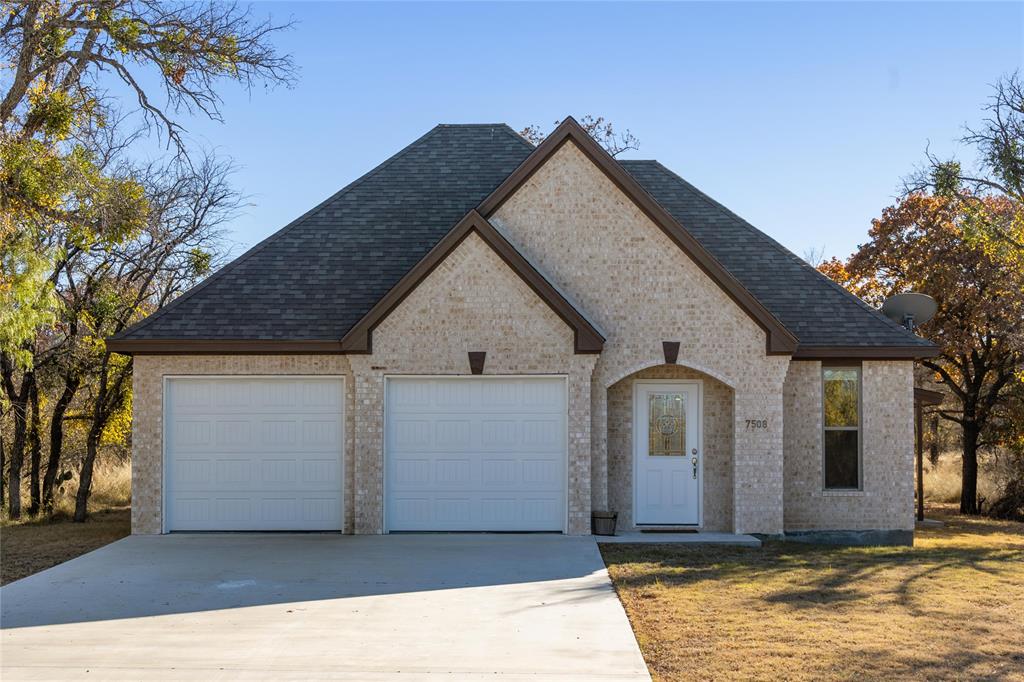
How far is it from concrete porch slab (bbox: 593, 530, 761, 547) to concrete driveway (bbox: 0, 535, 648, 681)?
649 millimetres

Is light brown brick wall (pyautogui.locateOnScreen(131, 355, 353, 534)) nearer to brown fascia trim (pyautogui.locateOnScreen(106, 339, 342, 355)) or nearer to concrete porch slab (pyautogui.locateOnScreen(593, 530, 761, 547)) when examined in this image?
brown fascia trim (pyautogui.locateOnScreen(106, 339, 342, 355))

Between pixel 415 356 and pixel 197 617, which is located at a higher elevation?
pixel 415 356

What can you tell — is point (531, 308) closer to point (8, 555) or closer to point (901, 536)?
point (901, 536)

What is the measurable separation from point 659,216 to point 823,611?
6.86 metres

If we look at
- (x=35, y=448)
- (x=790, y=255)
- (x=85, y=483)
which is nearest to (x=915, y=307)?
(x=790, y=255)

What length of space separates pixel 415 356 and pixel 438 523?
2599 millimetres

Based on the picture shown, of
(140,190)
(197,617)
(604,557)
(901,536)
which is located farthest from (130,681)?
(901,536)

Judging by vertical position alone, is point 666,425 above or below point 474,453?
above

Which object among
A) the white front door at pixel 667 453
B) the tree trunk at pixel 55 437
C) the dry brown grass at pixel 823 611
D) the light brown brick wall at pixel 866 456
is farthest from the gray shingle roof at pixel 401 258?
the tree trunk at pixel 55 437

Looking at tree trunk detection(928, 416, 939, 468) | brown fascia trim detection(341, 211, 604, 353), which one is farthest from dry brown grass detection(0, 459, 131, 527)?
tree trunk detection(928, 416, 939, 468)

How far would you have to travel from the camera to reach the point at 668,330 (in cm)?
1501

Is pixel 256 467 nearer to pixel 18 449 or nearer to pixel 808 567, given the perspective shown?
pixel 18 449

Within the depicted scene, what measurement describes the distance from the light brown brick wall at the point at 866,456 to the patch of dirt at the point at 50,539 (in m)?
10.9

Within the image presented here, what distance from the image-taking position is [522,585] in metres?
11.1
